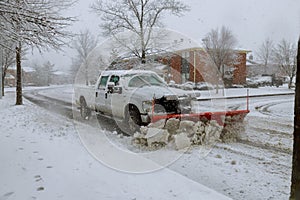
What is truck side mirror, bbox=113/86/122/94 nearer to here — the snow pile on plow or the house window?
the snow pile on plow

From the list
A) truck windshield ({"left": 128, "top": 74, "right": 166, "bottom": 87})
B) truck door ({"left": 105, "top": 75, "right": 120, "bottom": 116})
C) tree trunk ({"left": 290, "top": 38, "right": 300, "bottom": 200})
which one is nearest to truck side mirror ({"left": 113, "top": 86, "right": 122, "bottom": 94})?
truck door ({"left": 105, "top": 75, "right": 120, "bottom": 116})

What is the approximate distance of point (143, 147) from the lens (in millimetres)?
6367

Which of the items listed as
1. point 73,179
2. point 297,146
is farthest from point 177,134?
point 297,146

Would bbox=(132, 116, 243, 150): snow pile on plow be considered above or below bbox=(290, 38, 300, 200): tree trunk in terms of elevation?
below

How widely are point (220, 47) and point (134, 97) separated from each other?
69.8 feet

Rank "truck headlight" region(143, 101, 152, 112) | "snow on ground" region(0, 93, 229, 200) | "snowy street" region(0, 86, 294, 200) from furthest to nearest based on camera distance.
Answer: "truck headlight" region(143, 101, 152, 112) < "snowy street" region(0, 86, 294, 200) < "snow on ground" region(0, 93, 229, 200)

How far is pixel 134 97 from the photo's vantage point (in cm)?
778

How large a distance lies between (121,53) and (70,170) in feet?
59.4

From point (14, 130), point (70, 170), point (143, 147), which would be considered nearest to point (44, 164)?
point (70, 170)

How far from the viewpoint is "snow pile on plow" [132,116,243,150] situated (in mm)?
6277

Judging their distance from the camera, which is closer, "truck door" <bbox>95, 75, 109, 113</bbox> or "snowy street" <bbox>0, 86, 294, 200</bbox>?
"snowy street" <bbox>0, 86, 294, 200</bbox>

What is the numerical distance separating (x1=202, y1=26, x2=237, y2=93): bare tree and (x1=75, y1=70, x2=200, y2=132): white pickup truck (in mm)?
18950

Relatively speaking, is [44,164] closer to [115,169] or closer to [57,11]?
[115,169]

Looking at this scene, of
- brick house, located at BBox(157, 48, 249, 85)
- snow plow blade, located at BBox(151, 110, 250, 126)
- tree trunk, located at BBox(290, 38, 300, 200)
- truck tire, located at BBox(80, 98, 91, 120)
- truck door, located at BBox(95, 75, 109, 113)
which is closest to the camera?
tree trunk, located at BBox(290, 38, 300, 200)
